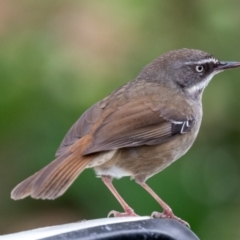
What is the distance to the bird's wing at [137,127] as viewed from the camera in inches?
183

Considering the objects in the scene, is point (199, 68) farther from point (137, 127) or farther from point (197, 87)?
point (137, 127)

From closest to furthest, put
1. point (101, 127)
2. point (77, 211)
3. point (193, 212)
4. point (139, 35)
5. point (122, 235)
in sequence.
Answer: point (122, 235)
point (101, 127)
point (193, 212)
point (77, 211)
point (139, 35)

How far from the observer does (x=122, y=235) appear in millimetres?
3271

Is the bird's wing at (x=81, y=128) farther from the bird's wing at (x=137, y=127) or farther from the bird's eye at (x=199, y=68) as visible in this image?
the bird's eye at (x=199, y=68)

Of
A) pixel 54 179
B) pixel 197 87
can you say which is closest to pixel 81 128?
pixel 54 179

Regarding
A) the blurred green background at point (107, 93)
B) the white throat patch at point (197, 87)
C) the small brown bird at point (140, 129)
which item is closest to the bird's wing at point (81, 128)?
the small brown bird at point (140, 129)

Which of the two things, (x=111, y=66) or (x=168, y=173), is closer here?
(x=168, y=173)

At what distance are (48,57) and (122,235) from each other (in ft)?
11.6

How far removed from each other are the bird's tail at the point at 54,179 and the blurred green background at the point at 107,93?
1.47 meters

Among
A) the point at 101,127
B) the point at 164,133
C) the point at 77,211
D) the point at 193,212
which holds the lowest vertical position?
the point at 193,212

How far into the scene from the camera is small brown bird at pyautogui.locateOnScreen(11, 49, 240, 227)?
4484 millimetres

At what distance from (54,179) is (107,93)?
2.36 m

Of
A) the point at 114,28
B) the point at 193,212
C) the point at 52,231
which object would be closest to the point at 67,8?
the point at 114,28

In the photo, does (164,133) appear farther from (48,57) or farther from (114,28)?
(114,28)
